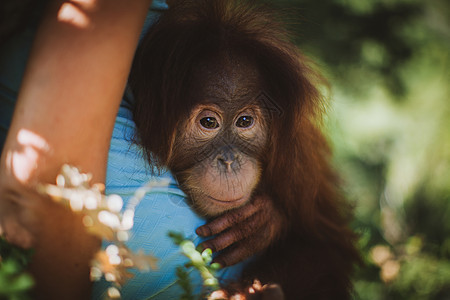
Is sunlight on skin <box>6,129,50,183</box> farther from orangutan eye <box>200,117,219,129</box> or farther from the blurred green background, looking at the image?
the blurred green background

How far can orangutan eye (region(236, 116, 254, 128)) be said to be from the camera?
82.4 inches

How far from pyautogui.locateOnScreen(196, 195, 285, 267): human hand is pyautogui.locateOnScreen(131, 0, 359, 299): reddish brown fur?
0.32 feet

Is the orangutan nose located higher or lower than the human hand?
higher

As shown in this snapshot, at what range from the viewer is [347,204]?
2.80m

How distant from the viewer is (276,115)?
212cm

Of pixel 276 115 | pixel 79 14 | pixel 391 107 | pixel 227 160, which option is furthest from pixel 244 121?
pixel 391 107

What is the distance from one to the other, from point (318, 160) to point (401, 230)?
2.00 m

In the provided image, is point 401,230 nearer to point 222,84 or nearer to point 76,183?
point 222,84

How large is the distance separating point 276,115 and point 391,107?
2969mm

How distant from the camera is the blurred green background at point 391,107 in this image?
3943mm

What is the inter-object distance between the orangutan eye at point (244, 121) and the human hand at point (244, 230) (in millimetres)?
372

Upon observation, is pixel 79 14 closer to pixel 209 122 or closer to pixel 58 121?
pixel 58 121

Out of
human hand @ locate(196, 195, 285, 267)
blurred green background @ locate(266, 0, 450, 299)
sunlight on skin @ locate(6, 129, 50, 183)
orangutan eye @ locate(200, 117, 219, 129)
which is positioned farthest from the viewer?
blurred green background @ locate(266, 0, 450, 299)

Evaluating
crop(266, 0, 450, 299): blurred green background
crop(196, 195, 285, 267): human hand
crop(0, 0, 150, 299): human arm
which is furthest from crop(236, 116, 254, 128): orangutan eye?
crop(266, 0, 450, 299): blurred green background
